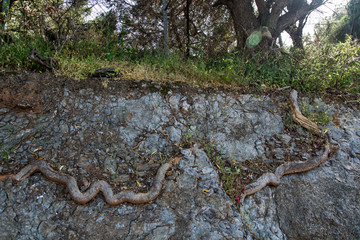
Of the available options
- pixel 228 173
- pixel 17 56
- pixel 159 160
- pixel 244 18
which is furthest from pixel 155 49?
pixel 228 173

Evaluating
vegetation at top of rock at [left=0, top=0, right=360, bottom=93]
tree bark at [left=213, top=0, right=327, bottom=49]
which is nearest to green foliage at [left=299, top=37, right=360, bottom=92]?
vegetation at top of rock at [left=0, top=0, right=360, bottom=93]

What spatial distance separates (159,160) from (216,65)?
2537 millimetres

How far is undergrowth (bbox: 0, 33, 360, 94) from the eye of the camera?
398 cm

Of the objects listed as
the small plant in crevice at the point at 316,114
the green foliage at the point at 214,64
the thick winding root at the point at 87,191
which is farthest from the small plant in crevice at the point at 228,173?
the small plant in crevice at the point at 316,114

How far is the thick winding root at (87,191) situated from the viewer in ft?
8.84

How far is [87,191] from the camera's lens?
2.73 metres

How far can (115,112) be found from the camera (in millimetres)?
3574

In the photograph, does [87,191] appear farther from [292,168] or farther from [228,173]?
[292,168]

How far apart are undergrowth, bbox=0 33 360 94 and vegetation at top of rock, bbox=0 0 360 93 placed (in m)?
0.02

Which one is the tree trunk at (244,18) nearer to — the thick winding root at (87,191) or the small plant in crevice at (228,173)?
the small plant in crevice at (228,173)

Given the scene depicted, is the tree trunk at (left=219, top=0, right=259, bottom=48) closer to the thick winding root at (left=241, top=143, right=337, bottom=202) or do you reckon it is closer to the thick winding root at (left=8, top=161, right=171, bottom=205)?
the thick winding root at (left=241, top=143, right=337, bottom=202)

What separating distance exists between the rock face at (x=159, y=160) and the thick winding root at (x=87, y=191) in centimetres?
8

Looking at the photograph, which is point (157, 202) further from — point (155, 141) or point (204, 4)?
point (204, 4)

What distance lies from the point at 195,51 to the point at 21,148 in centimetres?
382
